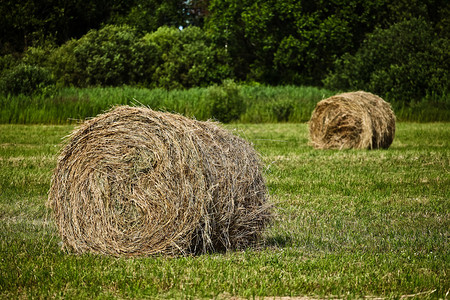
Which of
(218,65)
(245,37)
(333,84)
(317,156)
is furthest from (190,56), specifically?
(317,156)

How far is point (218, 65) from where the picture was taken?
45.7 metres

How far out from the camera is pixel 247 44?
165 ft

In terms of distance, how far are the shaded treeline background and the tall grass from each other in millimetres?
985

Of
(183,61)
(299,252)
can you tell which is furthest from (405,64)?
(299,252)

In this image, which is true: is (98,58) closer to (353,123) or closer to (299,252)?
(353,123)

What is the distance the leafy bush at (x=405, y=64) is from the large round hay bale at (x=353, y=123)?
577 inches

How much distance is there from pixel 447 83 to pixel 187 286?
28.8 metres

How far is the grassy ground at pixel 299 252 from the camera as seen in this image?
16.5 ft

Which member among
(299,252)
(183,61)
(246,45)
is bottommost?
(299,252)

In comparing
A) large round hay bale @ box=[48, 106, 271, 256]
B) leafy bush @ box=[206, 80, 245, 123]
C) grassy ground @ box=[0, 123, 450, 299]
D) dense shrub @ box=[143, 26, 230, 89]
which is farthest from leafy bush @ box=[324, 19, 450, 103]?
large round hay bale @ box=[48, 106, 271, 256]

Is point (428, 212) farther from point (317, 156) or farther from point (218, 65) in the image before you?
point (218, 65)

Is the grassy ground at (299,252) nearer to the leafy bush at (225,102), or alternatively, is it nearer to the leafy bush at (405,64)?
the leafy bush at (225,102)

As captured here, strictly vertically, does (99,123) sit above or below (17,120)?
above

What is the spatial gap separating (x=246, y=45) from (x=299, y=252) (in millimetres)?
45150
